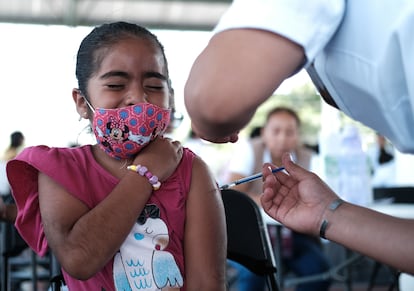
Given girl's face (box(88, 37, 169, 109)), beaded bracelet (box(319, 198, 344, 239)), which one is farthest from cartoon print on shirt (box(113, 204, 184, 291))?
beaded bracelet (box(319, 198, 344, 239))

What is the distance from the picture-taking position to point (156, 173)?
5.54ft

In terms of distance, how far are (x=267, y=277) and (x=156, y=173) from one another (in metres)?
0.61

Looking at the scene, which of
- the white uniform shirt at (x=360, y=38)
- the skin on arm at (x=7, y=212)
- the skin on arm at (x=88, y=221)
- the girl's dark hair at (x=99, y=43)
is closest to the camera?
the white uniform shirt at (x=360, y=38)

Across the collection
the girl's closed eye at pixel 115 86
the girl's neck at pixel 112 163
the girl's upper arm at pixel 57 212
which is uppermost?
the girl's closed eye at pixel 115 86

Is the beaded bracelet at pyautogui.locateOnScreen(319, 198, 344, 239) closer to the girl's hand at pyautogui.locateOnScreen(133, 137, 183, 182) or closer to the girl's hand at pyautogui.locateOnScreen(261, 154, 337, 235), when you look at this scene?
the girl's hand at pyautogui.locateOnScreen(261, 154, 337, 235)

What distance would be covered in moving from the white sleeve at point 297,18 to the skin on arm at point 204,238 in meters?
0.86

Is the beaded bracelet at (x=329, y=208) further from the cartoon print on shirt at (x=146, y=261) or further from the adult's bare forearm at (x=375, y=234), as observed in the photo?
the cartoon print on shirt at (x=146, y=261)

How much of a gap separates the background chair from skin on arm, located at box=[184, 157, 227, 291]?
1.34ft

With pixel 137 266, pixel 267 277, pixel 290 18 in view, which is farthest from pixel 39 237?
pixel 290 18

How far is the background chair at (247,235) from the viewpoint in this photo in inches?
84.4

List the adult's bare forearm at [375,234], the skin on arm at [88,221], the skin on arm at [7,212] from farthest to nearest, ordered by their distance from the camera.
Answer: the skin on arm at [7,212]
the skin on arm at [88,221]
the adult's bare forearm at [375,234]

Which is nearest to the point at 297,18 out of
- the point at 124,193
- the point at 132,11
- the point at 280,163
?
the point at 124,193

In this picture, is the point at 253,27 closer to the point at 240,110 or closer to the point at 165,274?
the point at 240,110

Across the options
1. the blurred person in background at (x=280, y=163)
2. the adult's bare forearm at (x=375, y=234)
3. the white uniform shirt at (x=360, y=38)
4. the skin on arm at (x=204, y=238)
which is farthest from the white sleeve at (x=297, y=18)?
the blurred person in background at (x=280, y=163)
